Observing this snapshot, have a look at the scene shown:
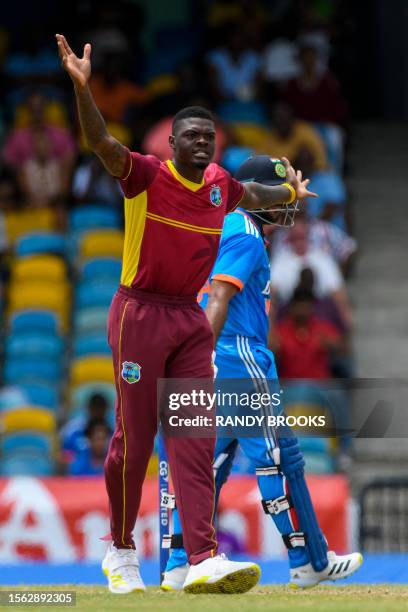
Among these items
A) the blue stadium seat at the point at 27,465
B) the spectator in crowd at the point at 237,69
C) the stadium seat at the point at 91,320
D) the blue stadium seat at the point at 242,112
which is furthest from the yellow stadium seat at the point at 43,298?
the spectator in crowd at the point at 237,69

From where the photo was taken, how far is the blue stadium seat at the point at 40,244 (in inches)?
544

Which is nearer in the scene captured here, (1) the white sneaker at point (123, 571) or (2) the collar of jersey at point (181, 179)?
(2) the collar of jersey at point (181, 179)

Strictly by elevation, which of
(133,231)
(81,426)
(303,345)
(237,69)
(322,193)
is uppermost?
(237,69)

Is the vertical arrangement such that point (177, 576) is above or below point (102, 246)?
below

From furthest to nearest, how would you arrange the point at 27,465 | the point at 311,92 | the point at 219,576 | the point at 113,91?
1. the point at 113,91
2. the point at 311,92
3. the point at 27,465
4. the point at 219,576

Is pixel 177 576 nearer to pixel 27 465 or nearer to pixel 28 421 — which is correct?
pixel 27 465

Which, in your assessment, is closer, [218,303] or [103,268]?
[218,303]

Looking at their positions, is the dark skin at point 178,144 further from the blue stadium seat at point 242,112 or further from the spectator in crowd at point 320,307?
the blue stadium seat at point 242,112

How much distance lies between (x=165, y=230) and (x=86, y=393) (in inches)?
241

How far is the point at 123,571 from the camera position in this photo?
21.8ft

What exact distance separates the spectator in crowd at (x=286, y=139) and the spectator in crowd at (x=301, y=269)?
1220mm

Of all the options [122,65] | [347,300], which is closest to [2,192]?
[122,65]

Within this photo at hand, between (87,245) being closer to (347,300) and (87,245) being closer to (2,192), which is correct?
(2,192)

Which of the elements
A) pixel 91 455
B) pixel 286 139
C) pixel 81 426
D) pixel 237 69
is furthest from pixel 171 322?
pixel 237 69
